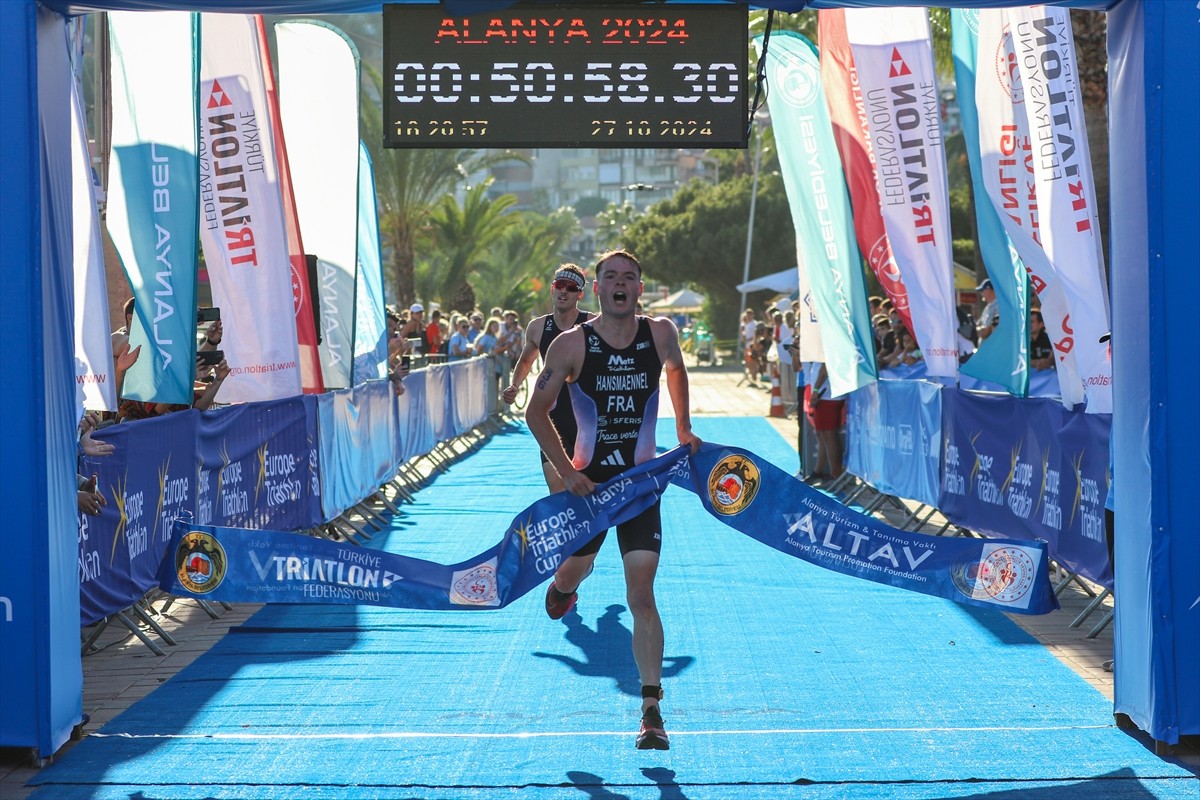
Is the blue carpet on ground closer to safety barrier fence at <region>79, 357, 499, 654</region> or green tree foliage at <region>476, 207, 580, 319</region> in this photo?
safety barrier fence at <region>79, 357, 499, 654</region>

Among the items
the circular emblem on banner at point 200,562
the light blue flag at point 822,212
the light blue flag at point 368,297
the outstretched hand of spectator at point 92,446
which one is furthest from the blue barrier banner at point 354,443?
the circular emblem on banner at point 200,562

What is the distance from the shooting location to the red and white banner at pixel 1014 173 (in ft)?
29.7

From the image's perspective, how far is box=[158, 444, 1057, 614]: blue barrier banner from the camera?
609cm

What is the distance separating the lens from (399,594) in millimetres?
6113

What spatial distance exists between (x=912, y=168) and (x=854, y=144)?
103 centimetres

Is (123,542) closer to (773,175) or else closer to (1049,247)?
(1049,247)

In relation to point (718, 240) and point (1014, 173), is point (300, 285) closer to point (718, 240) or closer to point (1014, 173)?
point (1014, 173)

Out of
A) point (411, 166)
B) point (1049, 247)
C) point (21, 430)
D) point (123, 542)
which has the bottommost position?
point (123, 542)

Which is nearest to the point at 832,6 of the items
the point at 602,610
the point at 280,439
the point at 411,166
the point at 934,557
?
the point at 934,557

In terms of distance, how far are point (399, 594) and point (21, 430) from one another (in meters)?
1.70

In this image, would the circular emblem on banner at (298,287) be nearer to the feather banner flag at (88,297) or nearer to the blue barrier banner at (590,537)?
the feather banner flag at (88,297)

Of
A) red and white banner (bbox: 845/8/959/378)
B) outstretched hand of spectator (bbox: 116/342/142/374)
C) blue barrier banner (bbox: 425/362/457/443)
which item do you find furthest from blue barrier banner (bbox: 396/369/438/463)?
outstretched hand of spectator (bbox: 116/342/142/374)

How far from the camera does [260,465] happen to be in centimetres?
1027

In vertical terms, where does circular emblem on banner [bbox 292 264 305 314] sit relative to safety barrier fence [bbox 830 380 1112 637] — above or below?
above
